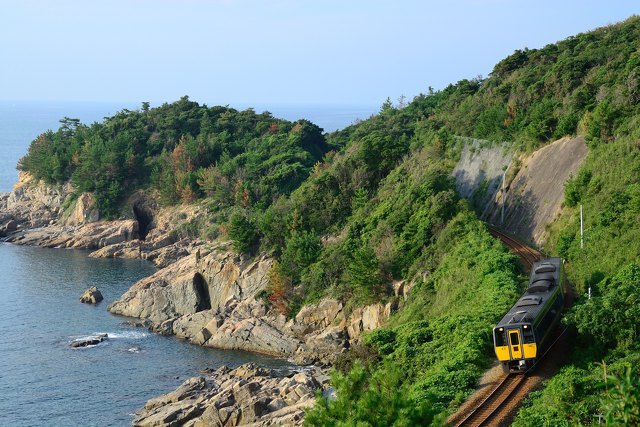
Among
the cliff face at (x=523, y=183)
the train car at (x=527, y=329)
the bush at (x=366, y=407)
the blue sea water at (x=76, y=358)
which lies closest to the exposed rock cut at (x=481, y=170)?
the cliff face at (x=523, y=183)

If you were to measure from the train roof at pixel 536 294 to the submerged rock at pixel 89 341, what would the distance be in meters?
37.5

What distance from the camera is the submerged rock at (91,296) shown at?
77.2 metres

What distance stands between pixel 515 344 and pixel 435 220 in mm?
27805

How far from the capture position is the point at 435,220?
57.8 m

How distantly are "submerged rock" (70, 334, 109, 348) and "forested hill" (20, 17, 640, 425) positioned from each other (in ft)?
44.4

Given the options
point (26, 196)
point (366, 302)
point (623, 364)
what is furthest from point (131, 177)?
point (623, 364)

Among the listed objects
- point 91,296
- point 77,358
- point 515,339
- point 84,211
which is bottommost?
point 77,358

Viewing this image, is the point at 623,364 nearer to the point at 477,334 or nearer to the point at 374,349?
the point at 477,334

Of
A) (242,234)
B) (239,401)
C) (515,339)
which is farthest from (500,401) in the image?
(242,234)

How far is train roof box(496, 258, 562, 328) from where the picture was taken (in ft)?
103

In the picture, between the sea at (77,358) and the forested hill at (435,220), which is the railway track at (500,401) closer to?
the forested hill at (435,220)

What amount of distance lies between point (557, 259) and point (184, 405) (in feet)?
71.9

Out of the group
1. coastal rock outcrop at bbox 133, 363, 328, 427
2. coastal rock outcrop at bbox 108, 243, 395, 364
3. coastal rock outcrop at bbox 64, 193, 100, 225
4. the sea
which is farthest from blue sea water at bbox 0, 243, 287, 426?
coastal rock outcrop at bbox 64, 193, 100, 225

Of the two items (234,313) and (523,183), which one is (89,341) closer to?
(234,313)
